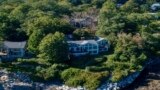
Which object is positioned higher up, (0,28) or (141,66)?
(0,28)

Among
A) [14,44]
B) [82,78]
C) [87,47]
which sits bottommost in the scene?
[82,78]

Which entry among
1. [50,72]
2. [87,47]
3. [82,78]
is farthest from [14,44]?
[82,78]

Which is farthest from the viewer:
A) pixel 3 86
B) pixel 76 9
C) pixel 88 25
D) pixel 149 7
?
pixel 149 7

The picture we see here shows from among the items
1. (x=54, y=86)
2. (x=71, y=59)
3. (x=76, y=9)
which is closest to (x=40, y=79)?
(x=54, y=86)

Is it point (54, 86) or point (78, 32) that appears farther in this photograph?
point (78, 32)

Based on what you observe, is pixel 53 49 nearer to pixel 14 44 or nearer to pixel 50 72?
pixel 50 72

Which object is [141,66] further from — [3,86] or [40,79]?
[3,86]

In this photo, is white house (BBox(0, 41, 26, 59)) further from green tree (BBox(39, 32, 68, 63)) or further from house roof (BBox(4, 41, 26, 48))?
green tree (BBox(39, 32, 68, 63))

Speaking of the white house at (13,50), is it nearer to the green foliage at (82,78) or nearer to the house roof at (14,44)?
the house roof at (14,44)
